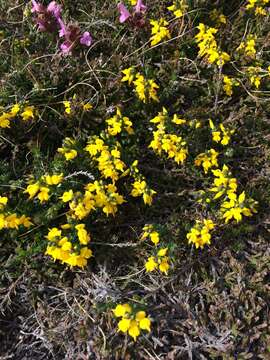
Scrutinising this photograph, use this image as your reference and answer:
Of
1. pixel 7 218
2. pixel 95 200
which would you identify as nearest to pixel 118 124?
pixel 95 200

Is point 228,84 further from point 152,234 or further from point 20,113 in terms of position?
point 20,113

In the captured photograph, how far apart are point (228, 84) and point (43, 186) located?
58.8 inches

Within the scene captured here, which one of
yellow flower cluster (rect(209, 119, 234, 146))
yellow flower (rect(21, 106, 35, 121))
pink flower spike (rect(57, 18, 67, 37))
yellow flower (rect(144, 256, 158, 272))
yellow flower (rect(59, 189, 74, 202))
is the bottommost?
yellow flower (rect(144, 256, 158, 272))

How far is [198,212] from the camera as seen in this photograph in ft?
9.27

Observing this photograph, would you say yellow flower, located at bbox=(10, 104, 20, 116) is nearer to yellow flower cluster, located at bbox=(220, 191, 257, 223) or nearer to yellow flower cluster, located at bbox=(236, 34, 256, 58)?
yellow flower cluster, located at bbox=(220, 191, 257, 223)

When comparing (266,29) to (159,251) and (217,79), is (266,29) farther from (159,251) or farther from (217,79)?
(159,251)

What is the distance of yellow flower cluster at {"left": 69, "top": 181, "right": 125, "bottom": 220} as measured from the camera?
2.43 metres

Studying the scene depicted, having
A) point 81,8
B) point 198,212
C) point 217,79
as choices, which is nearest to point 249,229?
point 198,212

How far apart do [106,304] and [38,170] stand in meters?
0.89

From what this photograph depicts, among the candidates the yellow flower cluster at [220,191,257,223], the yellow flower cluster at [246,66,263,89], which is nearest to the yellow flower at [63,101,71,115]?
the yellow flower cluster at [220,191,257,223]

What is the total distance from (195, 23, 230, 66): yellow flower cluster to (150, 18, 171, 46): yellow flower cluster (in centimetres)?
23

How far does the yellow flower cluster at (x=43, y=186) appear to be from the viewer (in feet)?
8.13

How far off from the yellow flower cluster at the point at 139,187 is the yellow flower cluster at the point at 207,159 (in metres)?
0.35

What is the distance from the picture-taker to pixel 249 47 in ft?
10.9
